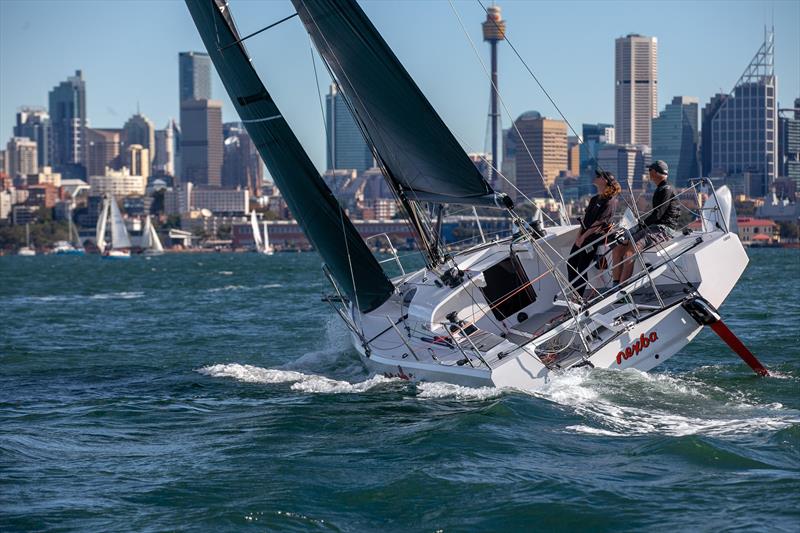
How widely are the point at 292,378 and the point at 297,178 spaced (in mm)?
2216

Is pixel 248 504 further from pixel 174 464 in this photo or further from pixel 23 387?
pixel 23 387

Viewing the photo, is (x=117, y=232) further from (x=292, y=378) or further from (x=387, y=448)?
(x=387, y=448)

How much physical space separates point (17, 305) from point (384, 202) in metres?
159

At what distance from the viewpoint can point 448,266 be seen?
14.7 metres

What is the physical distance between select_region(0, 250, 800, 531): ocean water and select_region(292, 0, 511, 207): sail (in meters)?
2.10

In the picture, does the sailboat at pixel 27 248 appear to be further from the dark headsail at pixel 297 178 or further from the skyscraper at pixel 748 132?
the dark headsail at pixel 297 178

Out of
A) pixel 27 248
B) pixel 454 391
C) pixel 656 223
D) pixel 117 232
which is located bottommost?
pixel 27 248

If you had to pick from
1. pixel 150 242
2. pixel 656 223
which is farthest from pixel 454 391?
pixel 150 242

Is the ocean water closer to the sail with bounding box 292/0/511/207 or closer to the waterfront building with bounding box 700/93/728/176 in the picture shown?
the sail with bounding box 292/0/511/207

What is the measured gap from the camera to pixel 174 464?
10.4 metres

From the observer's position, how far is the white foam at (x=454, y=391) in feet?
39.9

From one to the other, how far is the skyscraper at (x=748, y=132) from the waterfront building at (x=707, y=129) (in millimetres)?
1241

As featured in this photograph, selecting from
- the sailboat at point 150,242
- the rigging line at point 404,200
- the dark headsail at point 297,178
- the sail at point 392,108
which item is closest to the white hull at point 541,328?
the rigging line at point 404,200

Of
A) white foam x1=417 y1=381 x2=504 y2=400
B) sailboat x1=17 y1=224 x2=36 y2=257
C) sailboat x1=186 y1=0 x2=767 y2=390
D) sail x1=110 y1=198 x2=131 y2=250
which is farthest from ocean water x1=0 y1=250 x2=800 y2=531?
sailboat x1=17 y1=224 x2=36 y2=257
